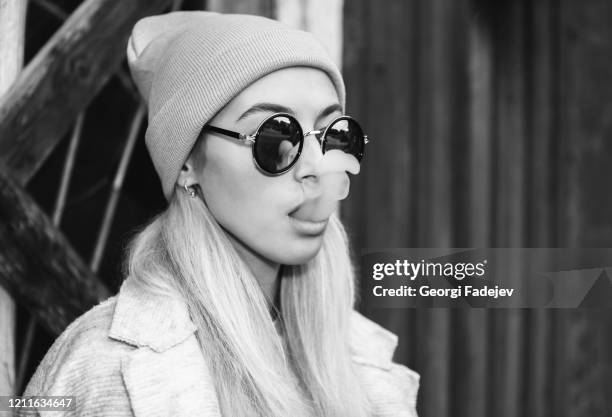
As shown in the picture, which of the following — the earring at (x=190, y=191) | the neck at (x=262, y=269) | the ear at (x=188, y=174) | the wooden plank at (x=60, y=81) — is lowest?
the neck at (x=262, y=269)

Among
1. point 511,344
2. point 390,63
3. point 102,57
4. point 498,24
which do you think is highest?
point 498,24

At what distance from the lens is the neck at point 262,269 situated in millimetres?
1641

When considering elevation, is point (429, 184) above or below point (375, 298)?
above

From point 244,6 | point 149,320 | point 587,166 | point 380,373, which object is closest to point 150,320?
point 149,320

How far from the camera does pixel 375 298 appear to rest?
2.30 m

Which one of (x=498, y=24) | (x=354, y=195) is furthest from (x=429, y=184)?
(x=498, y=24)

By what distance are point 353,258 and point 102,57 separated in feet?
4.00

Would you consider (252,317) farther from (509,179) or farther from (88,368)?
(509,179)

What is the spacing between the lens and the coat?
4.61 ft

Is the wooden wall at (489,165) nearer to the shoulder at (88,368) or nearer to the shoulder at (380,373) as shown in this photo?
the shoulder at (380,373)

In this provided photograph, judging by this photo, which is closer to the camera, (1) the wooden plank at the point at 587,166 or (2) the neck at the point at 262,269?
(2) the neck at the point at 262,269


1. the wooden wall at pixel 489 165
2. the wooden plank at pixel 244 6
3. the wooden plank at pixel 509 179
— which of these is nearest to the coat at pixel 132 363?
the wooden plank at pixel 244 6

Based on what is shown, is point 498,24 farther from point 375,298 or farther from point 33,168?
point 33,168

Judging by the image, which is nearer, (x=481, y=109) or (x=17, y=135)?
(x=17, y=135)
